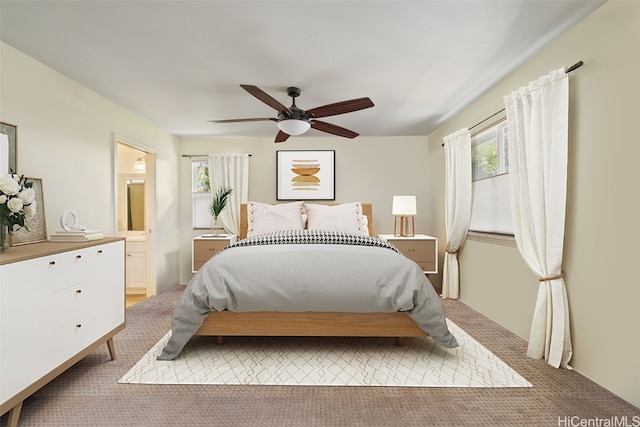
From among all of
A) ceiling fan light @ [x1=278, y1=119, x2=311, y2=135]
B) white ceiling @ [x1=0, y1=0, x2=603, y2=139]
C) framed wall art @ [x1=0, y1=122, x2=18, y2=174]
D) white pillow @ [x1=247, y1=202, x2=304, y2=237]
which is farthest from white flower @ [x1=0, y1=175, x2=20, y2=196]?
white pillow @ [x1=247, y1=202, x2=304, y2=237]

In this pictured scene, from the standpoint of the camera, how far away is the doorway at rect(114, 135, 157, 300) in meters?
4.55

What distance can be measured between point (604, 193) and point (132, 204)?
533 centimetres

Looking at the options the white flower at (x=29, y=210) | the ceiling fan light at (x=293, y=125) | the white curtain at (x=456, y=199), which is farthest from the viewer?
the white curtain at (x=456, y=199)

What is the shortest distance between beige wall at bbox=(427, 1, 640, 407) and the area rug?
52 centimetres

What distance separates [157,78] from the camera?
298 centimetres

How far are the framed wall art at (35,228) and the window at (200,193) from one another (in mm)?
2695

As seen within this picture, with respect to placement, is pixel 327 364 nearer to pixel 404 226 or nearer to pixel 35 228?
pixel 35 228

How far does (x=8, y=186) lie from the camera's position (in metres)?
1.85

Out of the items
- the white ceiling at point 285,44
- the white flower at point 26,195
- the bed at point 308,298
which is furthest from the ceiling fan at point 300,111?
the white flower at point 26,195

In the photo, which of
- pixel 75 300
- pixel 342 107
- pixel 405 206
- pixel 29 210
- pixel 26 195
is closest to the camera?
pixel 26 195

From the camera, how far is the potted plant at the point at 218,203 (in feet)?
15.8

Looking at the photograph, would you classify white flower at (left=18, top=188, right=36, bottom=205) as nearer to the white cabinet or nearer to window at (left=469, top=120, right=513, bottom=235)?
the white cabinet

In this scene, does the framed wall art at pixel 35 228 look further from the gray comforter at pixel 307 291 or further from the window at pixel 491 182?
the window at pixel 491 182

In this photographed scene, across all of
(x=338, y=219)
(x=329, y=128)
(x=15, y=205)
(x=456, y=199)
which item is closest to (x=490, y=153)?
(x=456, y=199)
